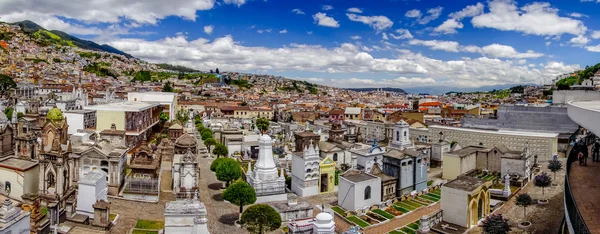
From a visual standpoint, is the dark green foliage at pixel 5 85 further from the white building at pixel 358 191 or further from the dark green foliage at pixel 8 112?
the white building at pixel 358 191

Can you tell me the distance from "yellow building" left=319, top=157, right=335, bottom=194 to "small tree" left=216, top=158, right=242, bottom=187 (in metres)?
5.94

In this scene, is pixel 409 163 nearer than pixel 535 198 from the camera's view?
No

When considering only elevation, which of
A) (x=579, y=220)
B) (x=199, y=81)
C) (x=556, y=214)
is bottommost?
(x=556, y=214)

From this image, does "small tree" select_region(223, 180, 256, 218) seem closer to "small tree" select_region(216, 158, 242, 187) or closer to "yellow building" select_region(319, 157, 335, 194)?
"small tree" select_region(216, 158, 242, 187)

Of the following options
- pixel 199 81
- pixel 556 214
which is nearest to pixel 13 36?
pixel 199 81

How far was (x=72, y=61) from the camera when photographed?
13188 cm

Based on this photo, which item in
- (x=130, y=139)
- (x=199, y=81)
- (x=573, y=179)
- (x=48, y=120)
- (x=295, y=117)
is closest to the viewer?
Answer: (x=573, y=179)

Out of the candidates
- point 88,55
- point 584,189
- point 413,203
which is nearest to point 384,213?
point 413,203

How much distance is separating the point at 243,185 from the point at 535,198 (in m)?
19.0

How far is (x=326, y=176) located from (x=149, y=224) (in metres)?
12.8

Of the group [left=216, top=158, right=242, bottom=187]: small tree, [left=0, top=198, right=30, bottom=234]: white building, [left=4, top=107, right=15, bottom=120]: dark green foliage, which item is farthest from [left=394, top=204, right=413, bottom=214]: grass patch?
[left=4, top=107, right=15, bottom=120]: dark green foliage

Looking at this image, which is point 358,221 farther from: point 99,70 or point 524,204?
point 99,70

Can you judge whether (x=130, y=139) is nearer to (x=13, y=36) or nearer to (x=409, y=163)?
(x=409, y=163)

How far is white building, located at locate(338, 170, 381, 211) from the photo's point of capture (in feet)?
79.1
